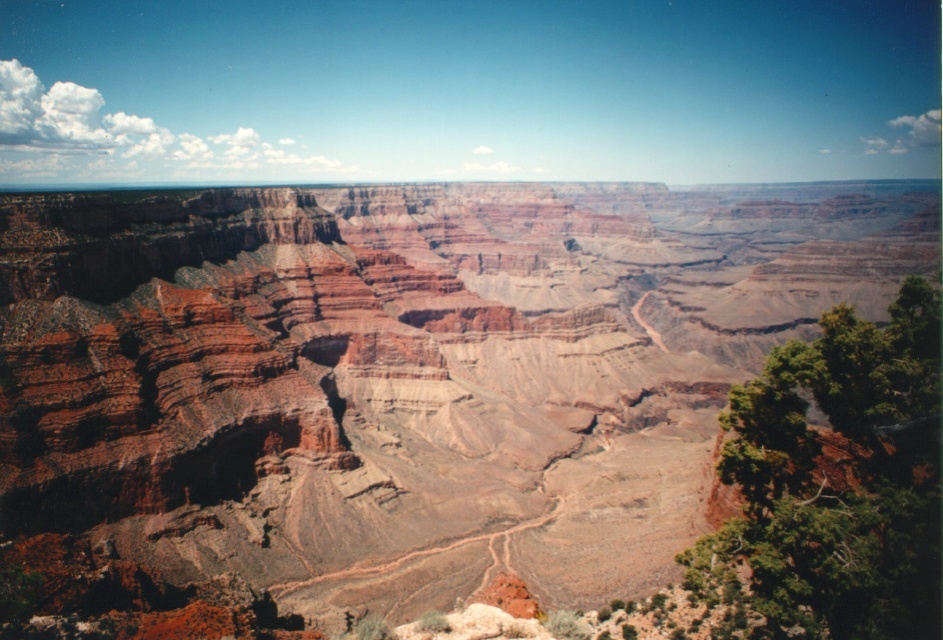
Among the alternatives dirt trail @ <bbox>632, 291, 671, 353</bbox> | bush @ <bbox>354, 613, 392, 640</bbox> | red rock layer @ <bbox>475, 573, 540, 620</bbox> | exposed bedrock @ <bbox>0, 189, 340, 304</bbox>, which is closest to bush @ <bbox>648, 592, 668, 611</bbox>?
red rock layer @ <bbox>475, 573, 540, 620</bbox>

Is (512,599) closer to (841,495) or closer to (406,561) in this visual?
(406,561)

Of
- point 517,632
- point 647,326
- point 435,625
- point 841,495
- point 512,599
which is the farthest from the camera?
point 647,326

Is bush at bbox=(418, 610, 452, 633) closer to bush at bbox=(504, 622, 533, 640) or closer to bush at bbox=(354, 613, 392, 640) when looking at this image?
bush at bbox=(354, 613, 392, 640)

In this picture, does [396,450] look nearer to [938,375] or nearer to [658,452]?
[658,452]

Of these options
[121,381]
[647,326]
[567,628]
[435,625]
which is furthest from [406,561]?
[647,326]

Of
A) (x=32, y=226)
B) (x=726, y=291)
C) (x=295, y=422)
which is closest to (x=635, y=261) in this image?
(x=726, y=291)

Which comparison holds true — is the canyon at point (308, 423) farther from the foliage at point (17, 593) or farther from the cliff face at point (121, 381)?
the foliage at point (17, 593)
